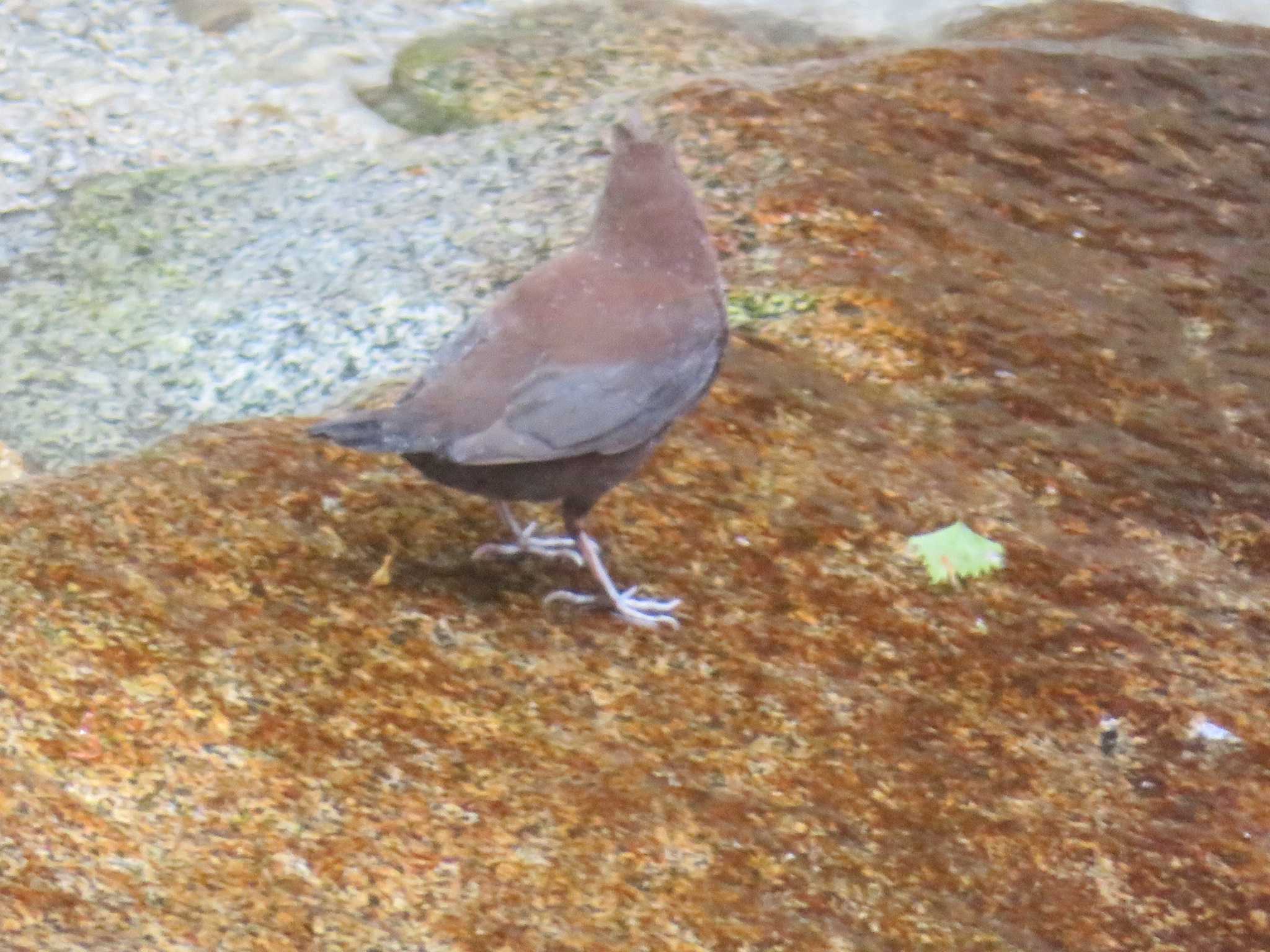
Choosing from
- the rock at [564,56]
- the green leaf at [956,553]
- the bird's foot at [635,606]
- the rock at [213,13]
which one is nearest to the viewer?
the bird's foot at [635,606]

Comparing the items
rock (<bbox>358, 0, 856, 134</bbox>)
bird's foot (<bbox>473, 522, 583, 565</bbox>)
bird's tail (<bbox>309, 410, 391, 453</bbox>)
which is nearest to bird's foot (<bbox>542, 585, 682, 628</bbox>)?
bird's foot (<bbox>473, 522, 583, 565</bbox>)

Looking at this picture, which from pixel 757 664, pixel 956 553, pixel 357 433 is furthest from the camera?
pixel 956 553

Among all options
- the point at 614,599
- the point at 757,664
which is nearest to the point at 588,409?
the point at 614,599

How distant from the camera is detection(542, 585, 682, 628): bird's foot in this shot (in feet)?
11.3

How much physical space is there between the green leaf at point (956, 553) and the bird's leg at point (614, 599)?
23.7 inches

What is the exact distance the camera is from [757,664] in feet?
11.0

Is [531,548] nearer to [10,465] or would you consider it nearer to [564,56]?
[10,465]

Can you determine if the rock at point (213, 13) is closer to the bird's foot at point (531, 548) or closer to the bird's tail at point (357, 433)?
the bird's foot at point (531, 548)

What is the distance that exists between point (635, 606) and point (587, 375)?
492 mm

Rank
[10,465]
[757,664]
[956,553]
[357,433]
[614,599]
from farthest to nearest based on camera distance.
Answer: [10,465] → [956,553] → [614,599] → [757,664] → [357,433]

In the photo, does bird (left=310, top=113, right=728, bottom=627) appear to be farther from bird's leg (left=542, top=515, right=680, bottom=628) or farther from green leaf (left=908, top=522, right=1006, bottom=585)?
green leaf (left=908, top=522, right=1006, bottom=585)

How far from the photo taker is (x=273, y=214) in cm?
542

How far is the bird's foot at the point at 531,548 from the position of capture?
3744mm

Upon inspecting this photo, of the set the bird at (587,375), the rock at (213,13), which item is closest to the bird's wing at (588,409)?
the bird at (587,375)
